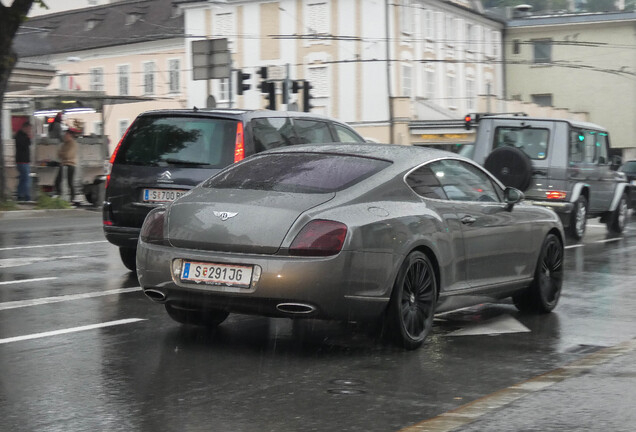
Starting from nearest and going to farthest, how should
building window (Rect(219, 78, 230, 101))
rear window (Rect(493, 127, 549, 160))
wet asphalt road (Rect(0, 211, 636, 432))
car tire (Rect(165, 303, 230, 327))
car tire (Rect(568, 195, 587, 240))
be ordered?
wet asphalt road (Rect(0, 211, 636, 432))
car tire (Rect(165, 303, 230, 327))
car tire (Rect(568, 195, 587, 240))
rear window (Rect(493, 127, 549, 160))
building window (Rect(219, 78, 230, 101))

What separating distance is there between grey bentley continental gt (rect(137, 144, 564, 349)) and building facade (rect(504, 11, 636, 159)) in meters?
61.1

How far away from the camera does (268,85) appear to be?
3061 cm

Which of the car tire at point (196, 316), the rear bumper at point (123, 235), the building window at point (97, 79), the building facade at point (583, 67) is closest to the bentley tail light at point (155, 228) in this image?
the car tire at point (196, 316)

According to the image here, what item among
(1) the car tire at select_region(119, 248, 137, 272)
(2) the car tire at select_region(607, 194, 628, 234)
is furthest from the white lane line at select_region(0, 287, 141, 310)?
(2) the car tire at select_region(607, 194, 628, 234)

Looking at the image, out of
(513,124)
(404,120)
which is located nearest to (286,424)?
(513,124)

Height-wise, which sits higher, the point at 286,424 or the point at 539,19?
the point at 539,19

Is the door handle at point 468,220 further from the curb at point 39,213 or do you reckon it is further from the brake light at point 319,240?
the curb at point 39,213

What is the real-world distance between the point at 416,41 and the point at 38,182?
34.1 meters

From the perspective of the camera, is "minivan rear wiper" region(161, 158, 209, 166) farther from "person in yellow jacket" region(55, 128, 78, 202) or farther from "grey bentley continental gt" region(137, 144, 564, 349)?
"person in yellow jacket" region(55, 128, 78, 202)

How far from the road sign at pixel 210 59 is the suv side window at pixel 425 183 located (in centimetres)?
1844

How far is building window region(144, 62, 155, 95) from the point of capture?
214ft

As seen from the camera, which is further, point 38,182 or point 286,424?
point 38,182

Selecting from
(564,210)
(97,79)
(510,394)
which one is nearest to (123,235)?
(510,394)

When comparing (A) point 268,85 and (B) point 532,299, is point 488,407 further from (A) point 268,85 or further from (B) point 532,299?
(A) point 268,85
